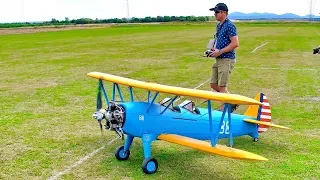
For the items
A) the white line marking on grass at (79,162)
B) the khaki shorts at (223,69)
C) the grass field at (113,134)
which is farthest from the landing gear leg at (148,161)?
the khaki shorts at (223,69)

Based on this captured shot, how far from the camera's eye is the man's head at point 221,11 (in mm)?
7559

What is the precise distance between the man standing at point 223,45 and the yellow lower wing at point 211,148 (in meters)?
2.16

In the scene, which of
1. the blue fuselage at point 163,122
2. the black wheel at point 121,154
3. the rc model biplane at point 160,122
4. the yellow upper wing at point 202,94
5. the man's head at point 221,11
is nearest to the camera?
the yellow upper wing at point 202,94

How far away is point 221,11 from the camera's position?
757 cm

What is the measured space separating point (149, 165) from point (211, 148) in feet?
3.08

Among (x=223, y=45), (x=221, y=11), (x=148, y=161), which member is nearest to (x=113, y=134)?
(x=148, y=161)

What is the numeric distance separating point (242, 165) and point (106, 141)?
252 cm

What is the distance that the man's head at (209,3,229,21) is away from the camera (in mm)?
7559

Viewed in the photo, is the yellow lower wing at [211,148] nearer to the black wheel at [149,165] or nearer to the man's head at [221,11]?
the black wheel at [149,165]

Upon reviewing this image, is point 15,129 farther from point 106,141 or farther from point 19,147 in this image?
point 106,141

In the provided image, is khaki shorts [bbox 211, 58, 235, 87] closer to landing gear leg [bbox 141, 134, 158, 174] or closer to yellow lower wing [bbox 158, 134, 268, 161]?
yellow lower wing [bbox 158, 134, 268, 161]

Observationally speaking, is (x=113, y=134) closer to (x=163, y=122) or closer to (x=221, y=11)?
(x=163, y=122)

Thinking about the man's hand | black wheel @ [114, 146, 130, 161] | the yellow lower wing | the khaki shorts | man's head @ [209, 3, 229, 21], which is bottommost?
black wheel @ [114, 146, 130, 161]

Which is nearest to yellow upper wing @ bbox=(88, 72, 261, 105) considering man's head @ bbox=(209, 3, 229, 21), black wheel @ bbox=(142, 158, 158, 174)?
black wheel @ bbox=(142, 158, 158, 174)
